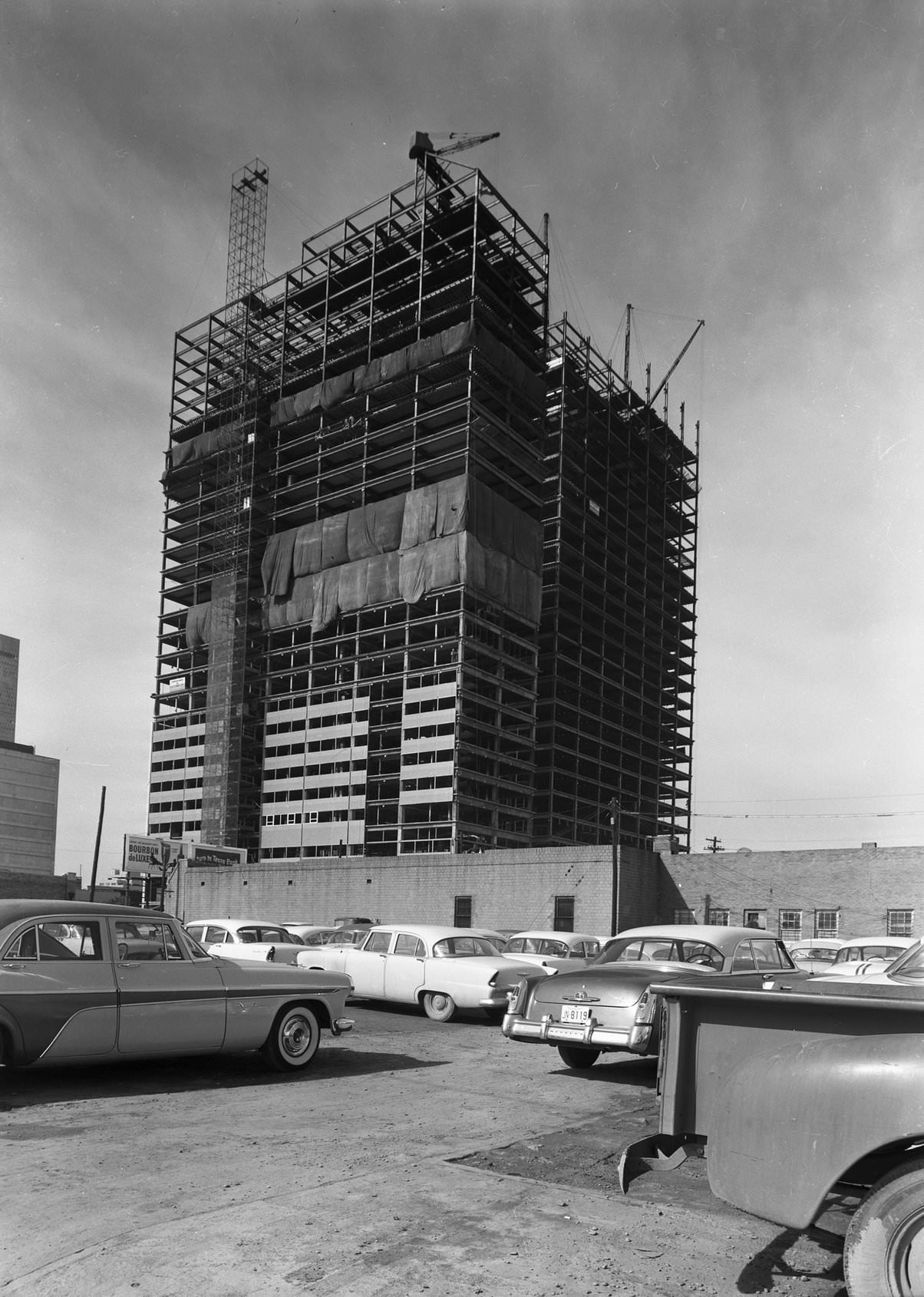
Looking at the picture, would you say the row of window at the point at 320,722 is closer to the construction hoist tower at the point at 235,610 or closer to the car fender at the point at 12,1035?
the construction hoist tower at the point at 235,610

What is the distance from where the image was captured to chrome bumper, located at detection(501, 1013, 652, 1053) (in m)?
9.52

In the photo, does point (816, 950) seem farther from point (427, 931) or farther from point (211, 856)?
point (211, 856)

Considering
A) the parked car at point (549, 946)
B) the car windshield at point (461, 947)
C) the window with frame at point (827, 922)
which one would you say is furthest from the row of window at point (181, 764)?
the car windshield at point (461, 947)

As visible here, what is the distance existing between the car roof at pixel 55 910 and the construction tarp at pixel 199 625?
89.8 metres

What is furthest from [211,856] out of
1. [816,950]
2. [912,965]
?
[912,965]

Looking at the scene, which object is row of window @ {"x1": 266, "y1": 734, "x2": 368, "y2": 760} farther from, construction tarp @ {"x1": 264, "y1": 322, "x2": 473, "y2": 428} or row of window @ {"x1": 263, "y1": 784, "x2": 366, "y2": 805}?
construction tarp @ {"x1": 264, "y1": 322, "x2": 473, "y2": 428}

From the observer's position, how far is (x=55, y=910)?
885 cm

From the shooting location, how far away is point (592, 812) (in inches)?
3917

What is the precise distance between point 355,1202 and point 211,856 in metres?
74.4

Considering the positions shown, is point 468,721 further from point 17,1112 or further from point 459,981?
point 17,1112

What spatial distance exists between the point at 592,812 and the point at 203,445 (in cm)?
4881

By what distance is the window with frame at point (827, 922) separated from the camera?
4506 centimetres

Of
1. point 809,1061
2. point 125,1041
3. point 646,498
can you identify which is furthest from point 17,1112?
point 646,498

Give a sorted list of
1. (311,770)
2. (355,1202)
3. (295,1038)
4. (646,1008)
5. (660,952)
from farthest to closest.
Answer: (311,770) < (660,952) < (295,1038) < (646,1008) < (355,1202)
